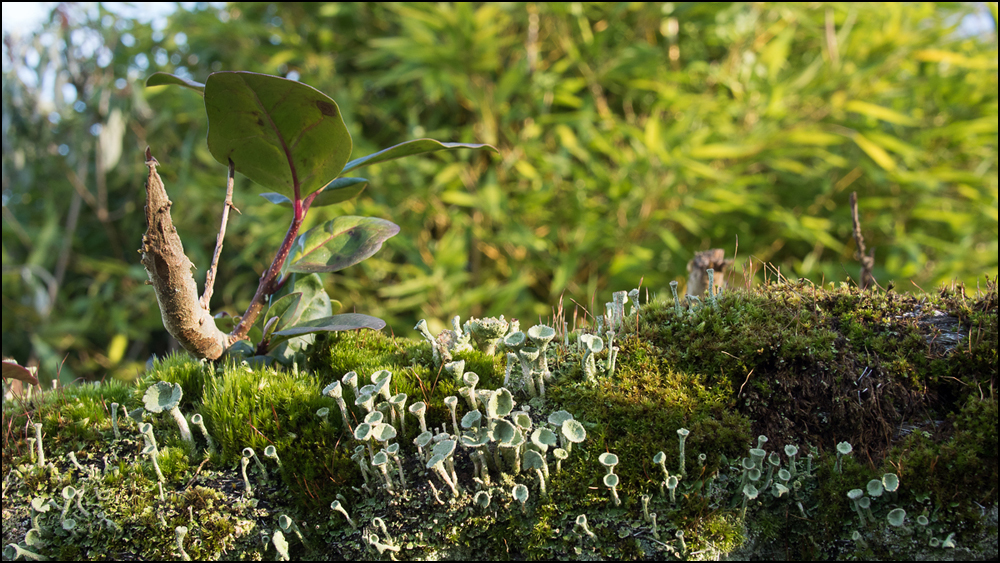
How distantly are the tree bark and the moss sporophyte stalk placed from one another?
0.11 meters

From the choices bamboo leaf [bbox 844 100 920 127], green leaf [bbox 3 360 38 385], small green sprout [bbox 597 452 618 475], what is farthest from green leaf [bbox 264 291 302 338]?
bamboo leaf [bbox 844 100 920 127]

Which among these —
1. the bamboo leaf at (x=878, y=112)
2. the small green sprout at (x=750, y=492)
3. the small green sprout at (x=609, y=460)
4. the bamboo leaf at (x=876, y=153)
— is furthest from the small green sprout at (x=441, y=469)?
the bamboo leaf at (x=878, y=112)

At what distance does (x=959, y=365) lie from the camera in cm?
111

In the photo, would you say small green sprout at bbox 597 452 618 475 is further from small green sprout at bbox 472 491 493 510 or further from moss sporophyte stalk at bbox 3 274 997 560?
small green sprout at bbox 472 491 493 510

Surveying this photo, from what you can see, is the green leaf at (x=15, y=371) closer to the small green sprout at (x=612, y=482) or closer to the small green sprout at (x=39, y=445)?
the small green sprout at (x=39, y=445)

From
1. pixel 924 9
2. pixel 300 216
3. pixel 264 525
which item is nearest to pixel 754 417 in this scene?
pixel 264 525

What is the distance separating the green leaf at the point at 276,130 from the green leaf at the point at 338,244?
0.37 feet

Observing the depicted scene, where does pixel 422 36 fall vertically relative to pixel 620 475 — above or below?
above

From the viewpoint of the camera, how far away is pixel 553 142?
163 inches

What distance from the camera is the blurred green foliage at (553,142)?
3.61 meters

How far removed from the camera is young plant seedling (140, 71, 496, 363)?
1.08 m

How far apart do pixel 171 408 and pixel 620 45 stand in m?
3.81

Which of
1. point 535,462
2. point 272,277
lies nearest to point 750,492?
point 535,462

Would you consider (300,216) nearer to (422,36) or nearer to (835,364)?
(835,364)
